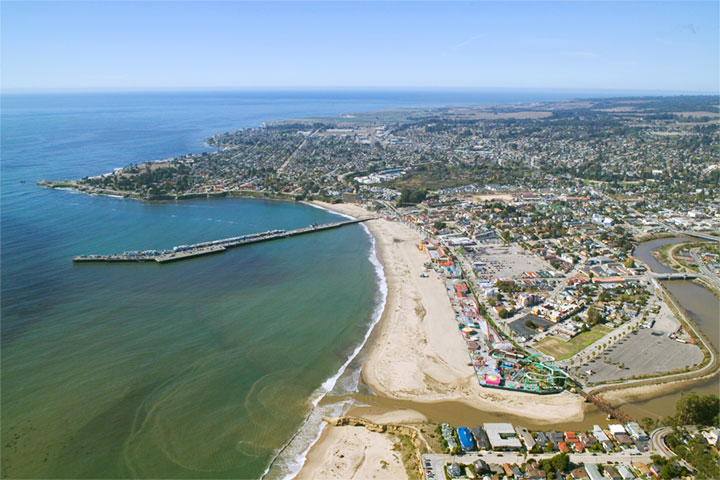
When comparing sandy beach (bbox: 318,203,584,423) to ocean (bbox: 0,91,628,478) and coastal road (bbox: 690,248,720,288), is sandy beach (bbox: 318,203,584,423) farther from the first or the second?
coastal road (bbox: 690,248,720,288)

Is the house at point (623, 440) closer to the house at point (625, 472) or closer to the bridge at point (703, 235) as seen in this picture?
the house at point (625, 472)

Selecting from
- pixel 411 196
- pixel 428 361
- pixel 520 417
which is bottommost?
pixel 428 361

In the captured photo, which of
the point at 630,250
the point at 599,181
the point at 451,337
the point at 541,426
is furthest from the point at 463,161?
the point at 541,426

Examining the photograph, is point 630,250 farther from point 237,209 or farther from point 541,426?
point 237,209

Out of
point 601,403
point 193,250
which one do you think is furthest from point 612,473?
point 193,250

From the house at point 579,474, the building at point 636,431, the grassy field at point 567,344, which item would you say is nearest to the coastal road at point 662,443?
the building at point 636,431

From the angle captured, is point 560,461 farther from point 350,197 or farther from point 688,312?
point 350,197
